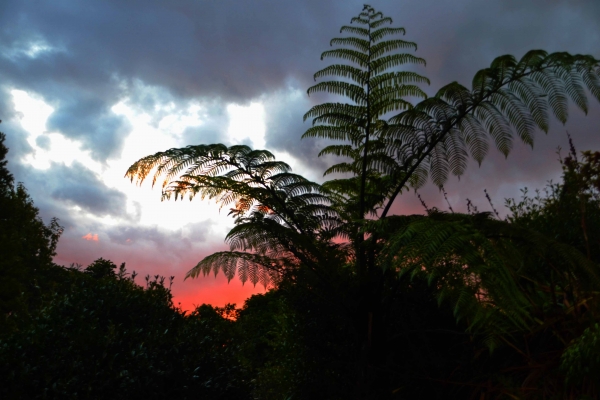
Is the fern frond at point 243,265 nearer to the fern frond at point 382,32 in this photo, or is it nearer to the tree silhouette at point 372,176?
the tree silhouette at point 372,176

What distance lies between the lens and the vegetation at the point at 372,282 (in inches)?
147

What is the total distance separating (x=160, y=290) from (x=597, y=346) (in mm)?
4617

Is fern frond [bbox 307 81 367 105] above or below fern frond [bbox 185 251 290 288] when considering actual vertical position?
above

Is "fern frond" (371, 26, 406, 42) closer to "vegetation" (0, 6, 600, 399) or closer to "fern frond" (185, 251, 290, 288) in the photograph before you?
"vegetation" (0, 6, 600, 399)

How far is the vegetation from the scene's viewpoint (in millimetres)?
3736

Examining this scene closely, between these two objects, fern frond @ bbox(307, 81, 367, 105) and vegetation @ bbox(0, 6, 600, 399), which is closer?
vegetation @ bbox(0, 6, 600, 399)

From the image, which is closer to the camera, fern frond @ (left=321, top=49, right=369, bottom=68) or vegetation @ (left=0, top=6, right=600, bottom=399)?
vegetation @ (left=0, top=6, right=600, bottom=399)

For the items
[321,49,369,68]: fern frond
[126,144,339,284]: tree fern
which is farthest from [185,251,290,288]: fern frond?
[321,49,369,68]: fern frond

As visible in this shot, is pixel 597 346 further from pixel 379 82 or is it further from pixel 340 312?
pixel 379 82

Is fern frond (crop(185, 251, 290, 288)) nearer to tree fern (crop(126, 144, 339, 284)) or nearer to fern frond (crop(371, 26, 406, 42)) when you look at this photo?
tree fern (crop(126, 144, 339, 284))

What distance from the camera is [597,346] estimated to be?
9.46ft

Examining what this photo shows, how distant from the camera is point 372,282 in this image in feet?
16.3

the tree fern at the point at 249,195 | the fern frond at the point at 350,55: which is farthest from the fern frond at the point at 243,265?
the fern frond at the point at 350,55

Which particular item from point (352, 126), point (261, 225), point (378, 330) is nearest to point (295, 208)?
point (261, 225)
